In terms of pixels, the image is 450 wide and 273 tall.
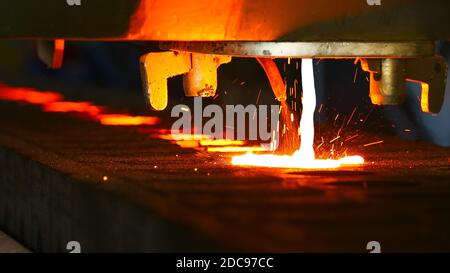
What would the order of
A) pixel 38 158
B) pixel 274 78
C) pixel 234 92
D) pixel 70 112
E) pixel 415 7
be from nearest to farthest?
pixel 415 7, pixel 274 78, pixel 38 158, pixel 70 112, pixel 234 92

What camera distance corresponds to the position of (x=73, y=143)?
6215 mm

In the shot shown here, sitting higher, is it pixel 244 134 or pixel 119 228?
pixel 244 134

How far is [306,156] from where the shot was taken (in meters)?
5.62

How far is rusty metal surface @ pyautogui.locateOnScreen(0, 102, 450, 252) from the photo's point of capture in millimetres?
3795

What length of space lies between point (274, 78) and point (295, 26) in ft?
2.20

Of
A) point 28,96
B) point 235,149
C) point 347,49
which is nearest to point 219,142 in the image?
point 235,149

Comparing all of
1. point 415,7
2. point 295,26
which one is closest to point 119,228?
point 295,26

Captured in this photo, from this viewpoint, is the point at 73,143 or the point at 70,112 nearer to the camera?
the point at 73,143

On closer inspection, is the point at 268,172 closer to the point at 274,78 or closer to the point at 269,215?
the point at 274,78

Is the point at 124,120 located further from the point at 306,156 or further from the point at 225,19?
the point at 225,19

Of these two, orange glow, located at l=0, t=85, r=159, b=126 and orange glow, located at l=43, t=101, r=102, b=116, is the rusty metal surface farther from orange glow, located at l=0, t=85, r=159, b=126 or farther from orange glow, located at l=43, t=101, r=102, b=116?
orange glow, located at l=43, t=101, r=102, b=116

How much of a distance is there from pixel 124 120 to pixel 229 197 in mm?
3003

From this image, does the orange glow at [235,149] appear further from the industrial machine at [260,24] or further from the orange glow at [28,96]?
the orange glow at [28,96]

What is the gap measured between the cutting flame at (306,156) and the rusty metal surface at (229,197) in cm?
10
